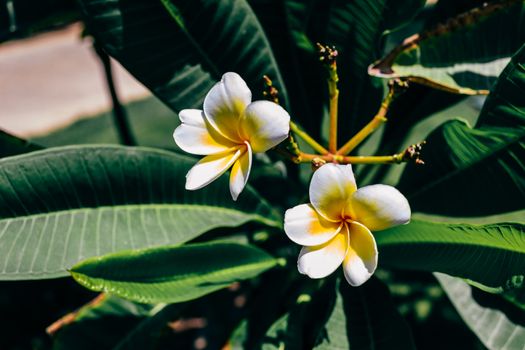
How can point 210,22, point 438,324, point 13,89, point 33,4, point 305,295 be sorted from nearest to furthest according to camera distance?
1. point 210,22
2. point 305,295
3. point 33,4
4. point 438,324
5. point 13,89

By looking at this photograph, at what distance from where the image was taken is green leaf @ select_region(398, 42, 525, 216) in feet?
2.93

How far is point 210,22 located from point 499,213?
1.90 ft

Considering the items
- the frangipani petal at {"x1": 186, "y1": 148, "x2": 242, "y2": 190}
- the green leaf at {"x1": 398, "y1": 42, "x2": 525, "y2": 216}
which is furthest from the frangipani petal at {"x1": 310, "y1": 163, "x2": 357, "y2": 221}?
the green leaf at {"x1": 398, "y1": 42, "x2": 525, "y2": 216}

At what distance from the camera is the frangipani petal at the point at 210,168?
821mm

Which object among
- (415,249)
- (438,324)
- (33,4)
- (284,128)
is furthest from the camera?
(438,324)

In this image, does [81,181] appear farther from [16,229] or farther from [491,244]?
[491,244]

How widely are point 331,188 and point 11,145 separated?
63 centimetres

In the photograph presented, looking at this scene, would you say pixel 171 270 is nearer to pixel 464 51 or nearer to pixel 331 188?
pixel 331 188

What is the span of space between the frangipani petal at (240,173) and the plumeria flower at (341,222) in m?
0.07

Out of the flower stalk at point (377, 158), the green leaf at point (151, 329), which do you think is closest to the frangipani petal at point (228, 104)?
the flower stalk at point (377, 158)

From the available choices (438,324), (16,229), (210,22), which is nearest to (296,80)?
(210,22)

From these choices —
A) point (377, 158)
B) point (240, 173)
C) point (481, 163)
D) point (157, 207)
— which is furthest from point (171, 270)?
point (481, 163)

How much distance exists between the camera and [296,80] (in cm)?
125

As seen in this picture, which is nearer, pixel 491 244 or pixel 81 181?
pixel 491 244
